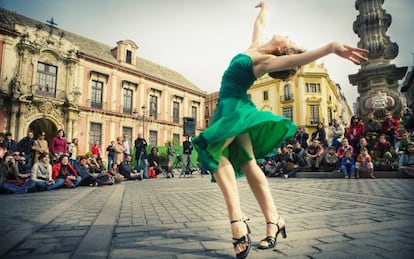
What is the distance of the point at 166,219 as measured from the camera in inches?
107

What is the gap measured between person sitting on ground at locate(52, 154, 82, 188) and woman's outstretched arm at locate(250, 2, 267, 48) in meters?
6.71

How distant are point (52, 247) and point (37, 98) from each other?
21.4m

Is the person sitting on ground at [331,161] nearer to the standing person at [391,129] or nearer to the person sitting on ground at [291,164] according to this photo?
the person sitting on ground at [291,164]

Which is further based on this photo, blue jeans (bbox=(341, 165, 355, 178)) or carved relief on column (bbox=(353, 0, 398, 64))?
carved relief on column (bbox=(353, 0, 398, 64))

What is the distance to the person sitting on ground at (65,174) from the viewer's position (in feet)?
23.2

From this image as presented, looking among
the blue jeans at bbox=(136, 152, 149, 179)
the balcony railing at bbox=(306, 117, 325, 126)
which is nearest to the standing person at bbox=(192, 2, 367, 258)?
the blue jeans at bbox=(136, 152, 149, 179)

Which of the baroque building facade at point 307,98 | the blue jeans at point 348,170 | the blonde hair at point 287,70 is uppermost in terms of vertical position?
the baroque building facade at point 307,98

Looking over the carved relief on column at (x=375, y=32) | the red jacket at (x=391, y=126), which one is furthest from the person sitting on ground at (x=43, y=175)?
the carved relief on column at (x=375, y=32)

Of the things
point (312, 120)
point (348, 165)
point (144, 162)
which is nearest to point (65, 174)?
point (144, 162)

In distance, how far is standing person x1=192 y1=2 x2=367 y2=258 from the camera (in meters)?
1.71

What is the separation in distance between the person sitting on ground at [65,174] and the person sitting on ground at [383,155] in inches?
368

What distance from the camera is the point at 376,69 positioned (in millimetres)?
10773

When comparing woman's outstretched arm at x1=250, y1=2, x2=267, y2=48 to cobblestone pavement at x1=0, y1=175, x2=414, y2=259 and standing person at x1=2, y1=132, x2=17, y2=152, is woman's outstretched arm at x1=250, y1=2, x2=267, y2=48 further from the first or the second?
standing person at x1=2, y1=132, x2=17, y2=152

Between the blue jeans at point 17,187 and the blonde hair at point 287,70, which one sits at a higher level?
the blonde hair at point 287,70
